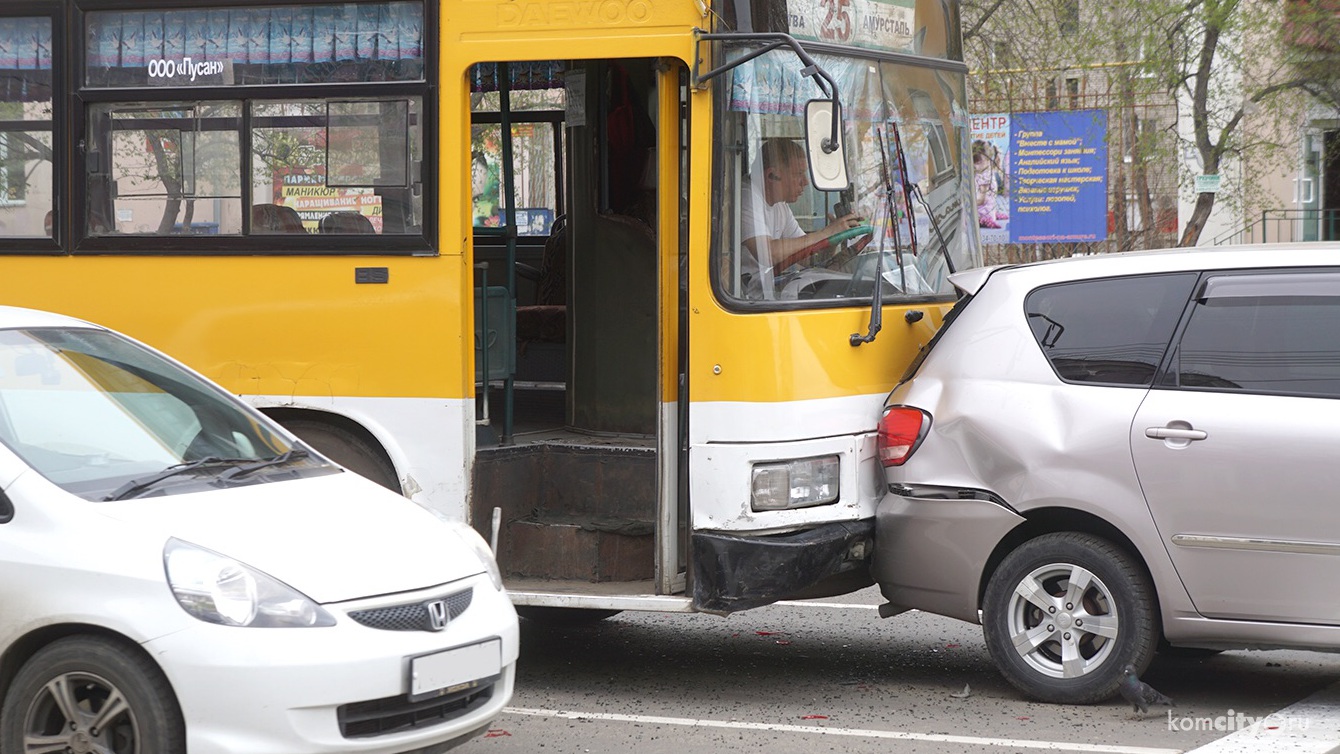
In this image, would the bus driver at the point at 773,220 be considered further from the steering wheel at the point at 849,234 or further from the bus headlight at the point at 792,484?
the bus headlight at the point at 792,484

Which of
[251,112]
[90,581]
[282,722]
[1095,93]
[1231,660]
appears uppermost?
[1095,93]

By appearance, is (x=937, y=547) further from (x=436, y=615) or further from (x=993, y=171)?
(x=993, y=171)

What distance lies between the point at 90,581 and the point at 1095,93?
60.5 ft

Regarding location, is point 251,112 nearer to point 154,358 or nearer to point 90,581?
point 154,358

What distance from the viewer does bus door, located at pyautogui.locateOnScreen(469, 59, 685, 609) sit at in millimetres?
6551

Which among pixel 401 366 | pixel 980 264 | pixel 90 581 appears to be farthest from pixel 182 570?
pixel 980 264

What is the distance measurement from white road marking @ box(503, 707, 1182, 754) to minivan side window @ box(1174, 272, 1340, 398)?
1.47m

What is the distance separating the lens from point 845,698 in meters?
6.74

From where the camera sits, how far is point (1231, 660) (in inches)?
289

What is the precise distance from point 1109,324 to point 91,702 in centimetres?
417

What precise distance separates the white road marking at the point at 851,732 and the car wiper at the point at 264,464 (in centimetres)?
124

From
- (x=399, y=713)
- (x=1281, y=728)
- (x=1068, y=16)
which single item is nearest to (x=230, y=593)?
(x=399, y=713)

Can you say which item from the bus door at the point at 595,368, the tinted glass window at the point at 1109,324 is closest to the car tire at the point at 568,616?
the bus door at the point at 595,368

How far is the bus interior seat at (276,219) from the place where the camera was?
6.86 metres
